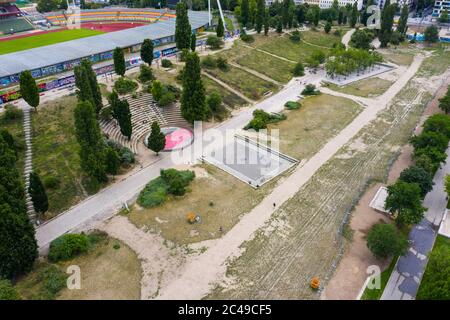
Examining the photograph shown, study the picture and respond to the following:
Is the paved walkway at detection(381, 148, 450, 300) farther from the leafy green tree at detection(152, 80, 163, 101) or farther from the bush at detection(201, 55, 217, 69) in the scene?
the bush at detection(201, 55, 217, 69)

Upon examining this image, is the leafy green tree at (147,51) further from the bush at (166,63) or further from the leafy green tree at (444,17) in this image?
the leafy green tree at (444,17)

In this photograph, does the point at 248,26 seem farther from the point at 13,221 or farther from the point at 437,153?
the point at 13,221

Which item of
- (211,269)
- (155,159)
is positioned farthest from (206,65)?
(211,269)

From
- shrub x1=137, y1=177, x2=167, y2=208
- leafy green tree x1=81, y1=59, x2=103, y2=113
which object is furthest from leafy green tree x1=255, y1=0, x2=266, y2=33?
shrub x1=137, y1=177, x2=167, y2=208

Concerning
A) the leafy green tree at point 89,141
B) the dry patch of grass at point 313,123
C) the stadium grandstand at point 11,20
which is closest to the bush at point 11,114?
the leafy green tree at point 89,141

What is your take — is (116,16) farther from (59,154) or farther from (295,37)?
(59,154)

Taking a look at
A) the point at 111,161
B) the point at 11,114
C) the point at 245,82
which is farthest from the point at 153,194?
the point at 245,82
